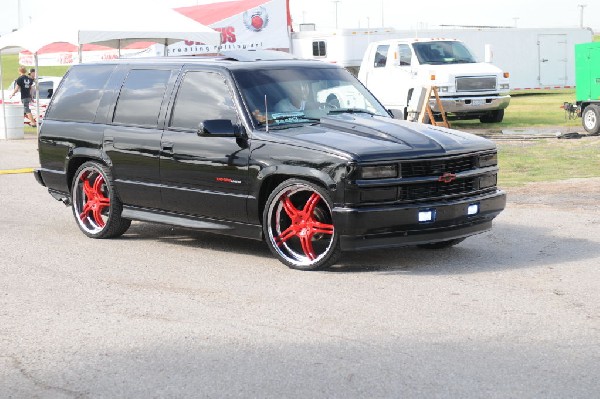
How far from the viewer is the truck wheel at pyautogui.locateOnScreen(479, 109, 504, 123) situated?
2658 centimetres

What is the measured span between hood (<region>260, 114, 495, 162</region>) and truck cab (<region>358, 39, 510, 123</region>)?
1523 centimetres

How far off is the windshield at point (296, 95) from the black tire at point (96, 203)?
1852 millimetres

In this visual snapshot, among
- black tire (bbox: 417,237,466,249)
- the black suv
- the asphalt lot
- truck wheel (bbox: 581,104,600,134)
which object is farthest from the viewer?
truck wheel (bbox: 581,104,600,134)

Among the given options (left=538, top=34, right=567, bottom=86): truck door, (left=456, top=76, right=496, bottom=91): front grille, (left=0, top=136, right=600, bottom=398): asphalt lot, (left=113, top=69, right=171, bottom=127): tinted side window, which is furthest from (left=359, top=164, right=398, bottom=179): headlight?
(left=538, top=34, right=567, bottom=86): truck door

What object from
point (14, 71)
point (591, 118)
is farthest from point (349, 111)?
point (14, 71)

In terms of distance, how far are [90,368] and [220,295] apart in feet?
6.43

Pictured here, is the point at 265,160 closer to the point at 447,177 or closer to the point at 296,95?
the point at 296,95

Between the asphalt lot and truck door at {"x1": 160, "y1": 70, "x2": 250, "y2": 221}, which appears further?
truck door at {"x1": 160, "y1": 70, "x2": 250, "y2": 221}

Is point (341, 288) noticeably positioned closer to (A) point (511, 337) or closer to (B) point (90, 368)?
(A) point (511, 337)

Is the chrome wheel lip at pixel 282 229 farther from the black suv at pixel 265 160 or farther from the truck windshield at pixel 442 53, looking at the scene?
the truck windshield at pixel 442 53

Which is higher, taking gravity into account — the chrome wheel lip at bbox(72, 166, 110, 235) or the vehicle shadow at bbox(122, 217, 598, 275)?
the chrome wheel lip at bbox(72, 166, 110, 235)

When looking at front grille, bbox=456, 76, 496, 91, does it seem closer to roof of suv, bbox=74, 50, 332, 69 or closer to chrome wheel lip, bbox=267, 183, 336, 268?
roof of suv, bbox=74, 50, 332, 69

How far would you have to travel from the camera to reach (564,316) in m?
6.60

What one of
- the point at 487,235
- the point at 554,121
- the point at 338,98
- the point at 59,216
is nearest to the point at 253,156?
the point at 338,98
